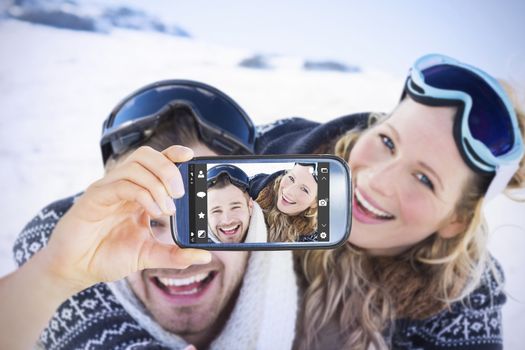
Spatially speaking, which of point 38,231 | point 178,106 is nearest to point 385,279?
point 178,106

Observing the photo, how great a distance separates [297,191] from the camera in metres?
0.82

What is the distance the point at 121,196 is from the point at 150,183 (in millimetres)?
61

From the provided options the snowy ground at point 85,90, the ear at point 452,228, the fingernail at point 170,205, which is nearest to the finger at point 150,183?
the fingernail at point 170,205

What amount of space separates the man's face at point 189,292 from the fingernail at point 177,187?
1.43 feet

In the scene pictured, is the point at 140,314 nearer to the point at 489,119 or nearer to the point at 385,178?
the point at 385,178

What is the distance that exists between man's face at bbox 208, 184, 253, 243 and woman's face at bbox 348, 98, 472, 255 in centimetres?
42

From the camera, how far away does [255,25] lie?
1357 millimetres

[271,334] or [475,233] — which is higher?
[475,233]

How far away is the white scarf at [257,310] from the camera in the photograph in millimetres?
1176

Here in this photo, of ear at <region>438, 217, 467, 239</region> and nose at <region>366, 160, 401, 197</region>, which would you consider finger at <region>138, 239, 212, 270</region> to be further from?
ear at <region>438, 217, 467, 239</region>

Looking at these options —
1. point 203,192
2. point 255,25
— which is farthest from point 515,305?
Result: point 255,25

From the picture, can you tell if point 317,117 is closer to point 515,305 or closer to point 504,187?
point 504,187

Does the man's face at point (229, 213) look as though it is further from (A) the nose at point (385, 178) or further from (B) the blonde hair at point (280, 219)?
(A) the nose at point (385, 178)

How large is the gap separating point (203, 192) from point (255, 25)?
0.68m
